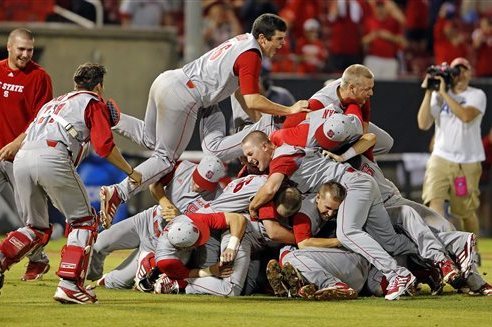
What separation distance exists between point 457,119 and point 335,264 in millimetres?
4983

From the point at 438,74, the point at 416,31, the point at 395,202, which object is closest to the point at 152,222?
the point at 395,202

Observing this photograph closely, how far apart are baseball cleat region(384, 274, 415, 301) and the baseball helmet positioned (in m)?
1.61

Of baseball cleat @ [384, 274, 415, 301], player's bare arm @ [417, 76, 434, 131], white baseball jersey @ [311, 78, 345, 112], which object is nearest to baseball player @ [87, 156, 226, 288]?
white baseball jersey @ [311, 78, 345, 112]

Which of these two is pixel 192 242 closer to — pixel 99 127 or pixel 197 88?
pixel 99 127

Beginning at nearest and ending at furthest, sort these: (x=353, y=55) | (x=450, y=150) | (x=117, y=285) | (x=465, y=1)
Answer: (x=117, y=285), (x=450, y=150), (x=353, y=55), (x=465, y=1)

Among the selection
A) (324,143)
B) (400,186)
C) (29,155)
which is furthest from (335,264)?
(400,186)

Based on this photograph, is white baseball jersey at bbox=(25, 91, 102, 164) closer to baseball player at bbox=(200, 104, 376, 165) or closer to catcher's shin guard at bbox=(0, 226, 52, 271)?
catcher's shin guard at bbox=(0, 226, 52, 271)

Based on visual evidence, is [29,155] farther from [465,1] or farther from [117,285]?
[465,1]

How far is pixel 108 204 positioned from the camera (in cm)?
1102

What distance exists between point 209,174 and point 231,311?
203 cm

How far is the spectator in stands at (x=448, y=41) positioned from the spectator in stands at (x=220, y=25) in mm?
3213

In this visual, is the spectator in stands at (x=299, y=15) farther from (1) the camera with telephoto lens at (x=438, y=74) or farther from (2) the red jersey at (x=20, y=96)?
(2) the red jersey at (x=20, y=96)

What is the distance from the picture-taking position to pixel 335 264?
1052cm

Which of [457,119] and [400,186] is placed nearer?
[457,119]
